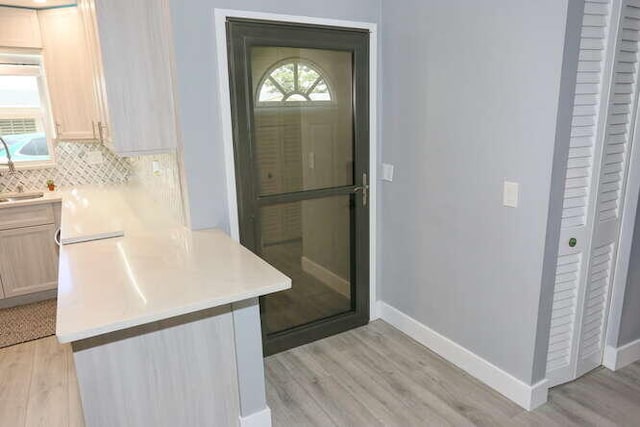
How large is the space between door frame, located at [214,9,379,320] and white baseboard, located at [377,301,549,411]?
33 cm

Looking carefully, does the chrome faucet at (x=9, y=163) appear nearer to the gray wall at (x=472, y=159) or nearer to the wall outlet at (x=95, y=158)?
the wall outlet at (x=95, y=158)

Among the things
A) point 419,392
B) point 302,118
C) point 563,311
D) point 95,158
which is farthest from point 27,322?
point 563,311

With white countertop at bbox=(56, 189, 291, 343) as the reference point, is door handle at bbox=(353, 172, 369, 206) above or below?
above

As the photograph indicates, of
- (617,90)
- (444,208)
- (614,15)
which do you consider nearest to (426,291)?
(444,208)

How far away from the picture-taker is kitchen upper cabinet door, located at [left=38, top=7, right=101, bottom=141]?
3.35 metres

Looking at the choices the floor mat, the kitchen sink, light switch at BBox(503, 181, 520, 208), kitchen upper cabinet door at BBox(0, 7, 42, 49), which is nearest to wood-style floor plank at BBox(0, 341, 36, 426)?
the floor mat

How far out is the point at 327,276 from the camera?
10.1ft

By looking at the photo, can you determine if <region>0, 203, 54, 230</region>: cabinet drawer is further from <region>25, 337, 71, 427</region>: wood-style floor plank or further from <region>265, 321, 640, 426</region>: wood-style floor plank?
<region>265, 321, 640, 426</region>: wood-style floor plank

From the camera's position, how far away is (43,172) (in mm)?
4020

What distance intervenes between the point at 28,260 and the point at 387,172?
128 inches

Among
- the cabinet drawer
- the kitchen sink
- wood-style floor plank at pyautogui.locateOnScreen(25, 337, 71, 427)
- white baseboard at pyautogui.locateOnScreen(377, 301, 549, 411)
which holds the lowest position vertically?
wood-style floor plank at pyautogui.locateOnScreen(25, 337, 71, 427)

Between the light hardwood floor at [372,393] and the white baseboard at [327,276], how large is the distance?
42 centimetres

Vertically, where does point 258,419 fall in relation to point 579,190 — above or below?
below

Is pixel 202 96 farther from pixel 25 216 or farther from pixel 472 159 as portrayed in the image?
pixel 25 216
